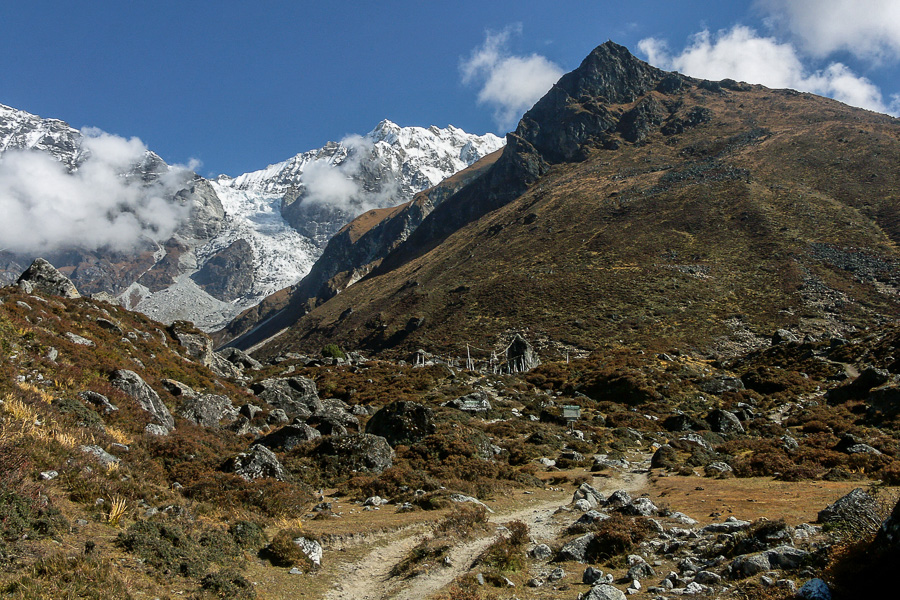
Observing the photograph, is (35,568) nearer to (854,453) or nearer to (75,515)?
(75,515)

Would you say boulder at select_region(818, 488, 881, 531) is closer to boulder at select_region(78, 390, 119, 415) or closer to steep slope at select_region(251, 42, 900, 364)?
boulder at select_region(78, 390, 119, 415)

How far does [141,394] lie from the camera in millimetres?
17906

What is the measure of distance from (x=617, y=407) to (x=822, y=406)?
11.1 m

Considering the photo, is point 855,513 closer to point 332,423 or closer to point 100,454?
point 100,454

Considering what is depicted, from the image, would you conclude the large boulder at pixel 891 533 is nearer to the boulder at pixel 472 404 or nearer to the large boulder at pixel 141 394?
the large boulder at pixel 141 394

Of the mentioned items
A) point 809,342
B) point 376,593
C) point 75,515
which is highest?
point 809,342

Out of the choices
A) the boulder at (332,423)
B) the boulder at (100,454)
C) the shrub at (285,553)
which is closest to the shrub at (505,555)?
the shrub at (285,553)

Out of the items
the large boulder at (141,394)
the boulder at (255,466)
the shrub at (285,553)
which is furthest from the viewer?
the large boulder at (141,394)

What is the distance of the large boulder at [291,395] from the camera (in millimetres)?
28969

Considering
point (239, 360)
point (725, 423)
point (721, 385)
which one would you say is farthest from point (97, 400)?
point (721, 385)

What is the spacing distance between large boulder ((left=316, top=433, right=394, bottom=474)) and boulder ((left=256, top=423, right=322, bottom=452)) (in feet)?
5.31

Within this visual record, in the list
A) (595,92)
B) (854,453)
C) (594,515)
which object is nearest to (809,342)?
(854,453)

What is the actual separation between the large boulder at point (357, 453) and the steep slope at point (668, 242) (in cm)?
4354

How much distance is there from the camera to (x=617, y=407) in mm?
32156
